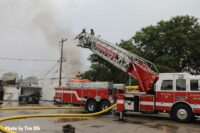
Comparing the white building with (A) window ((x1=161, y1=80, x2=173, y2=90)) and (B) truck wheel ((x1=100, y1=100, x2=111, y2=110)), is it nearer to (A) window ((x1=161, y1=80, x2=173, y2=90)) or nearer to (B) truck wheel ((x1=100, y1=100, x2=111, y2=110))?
(B) truck wheel ((x1=100, y1=100, x2=111, y2=110))

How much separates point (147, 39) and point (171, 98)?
1997 centimetres

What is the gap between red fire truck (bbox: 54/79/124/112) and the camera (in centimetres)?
2142

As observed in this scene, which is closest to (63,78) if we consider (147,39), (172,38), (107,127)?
(147,39)

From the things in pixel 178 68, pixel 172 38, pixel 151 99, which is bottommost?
pixel 151 99

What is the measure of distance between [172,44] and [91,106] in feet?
52.7

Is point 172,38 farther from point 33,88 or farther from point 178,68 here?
point 33,88

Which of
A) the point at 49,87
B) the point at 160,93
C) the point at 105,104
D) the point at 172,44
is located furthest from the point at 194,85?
the point at 49,87

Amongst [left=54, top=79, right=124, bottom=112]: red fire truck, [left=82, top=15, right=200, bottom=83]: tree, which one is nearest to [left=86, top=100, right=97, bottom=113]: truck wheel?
[left=54, top=79, right=124, bottom=112]: red fire truck

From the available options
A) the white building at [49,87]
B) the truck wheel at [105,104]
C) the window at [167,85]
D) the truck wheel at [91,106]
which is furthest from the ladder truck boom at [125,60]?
the white building at [49,87]

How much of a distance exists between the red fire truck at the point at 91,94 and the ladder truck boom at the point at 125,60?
1659mm

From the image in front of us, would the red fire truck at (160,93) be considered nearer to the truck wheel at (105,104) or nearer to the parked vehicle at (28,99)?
the truck wheel at (105,104)

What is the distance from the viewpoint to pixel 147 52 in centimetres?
3625

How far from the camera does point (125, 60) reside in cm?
2052

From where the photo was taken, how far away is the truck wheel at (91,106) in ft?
71.2
